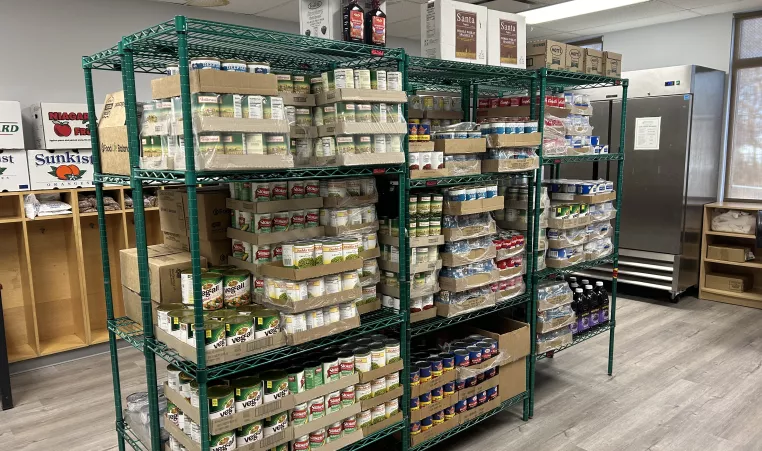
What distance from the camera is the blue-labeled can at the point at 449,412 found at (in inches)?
115

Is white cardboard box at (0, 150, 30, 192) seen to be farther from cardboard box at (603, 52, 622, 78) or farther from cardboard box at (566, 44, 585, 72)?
cardboard box at (603, 52, 622, 78)

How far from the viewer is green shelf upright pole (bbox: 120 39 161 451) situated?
209 centimetres

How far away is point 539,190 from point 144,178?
213 cm

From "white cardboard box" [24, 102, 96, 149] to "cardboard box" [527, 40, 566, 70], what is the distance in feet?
10.8

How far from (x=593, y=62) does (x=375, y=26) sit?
6.55ft

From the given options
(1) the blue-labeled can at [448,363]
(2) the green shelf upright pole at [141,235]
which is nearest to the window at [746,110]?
(1) the blue-labeled can at [448,363]

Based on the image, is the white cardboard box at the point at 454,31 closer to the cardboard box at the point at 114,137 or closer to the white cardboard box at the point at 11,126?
the cardboard box at the point at 114,137

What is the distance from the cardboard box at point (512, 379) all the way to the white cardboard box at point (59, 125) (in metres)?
3.53

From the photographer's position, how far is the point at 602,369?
408 cm

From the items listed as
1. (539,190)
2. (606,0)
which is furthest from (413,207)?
(606,0)

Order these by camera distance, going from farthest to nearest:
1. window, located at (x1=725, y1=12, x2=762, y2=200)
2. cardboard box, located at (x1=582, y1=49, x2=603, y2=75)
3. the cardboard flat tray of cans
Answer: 1. window, located at (x1=725, y1=12, x2=762, y2=200)
2. cardboard box, located at (x1=582, y1=49, x2=603, y2=75)
3. the cardboard flat tray of cans

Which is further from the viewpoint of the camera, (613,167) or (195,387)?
(613,167)

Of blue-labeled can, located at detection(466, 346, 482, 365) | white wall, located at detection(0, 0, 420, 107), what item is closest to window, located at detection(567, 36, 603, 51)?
white wall, located at detection(0, 0, 420, 107)

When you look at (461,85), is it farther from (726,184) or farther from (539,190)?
(726,184)
